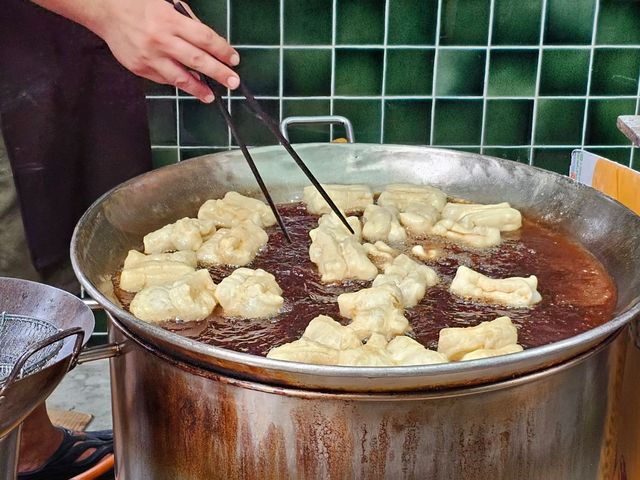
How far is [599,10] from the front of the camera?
10.5ft

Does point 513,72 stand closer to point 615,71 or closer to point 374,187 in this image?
point 615,71

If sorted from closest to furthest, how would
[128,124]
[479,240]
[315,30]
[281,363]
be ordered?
[281,363] → [479,240] → [128,124] → [315,30]

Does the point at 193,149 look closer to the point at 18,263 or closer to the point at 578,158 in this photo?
the point at 18,263

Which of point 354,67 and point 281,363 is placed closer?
point 281,363

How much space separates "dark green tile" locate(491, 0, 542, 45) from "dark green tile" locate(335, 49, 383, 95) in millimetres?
467

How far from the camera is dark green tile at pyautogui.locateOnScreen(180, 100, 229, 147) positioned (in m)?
3.28

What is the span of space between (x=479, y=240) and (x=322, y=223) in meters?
0.37

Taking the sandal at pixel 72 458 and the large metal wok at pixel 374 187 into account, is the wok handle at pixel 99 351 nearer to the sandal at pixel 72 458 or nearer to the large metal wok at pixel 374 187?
the large metal wok at pixel 374 187

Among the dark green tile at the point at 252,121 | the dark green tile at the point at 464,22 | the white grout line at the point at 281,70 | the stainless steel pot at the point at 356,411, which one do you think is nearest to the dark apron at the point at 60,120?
the dark green tile at the point at 252,121

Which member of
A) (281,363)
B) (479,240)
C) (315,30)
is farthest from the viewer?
(315,30)

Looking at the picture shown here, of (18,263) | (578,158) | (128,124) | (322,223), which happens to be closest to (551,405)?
(322,223)

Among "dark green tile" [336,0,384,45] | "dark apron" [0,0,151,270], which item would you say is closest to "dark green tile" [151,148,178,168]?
"dark apron" [0,0,151,270]

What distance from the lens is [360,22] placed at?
3201 millimetres

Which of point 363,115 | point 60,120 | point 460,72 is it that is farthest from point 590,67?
point 60,120
